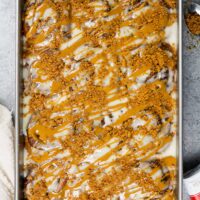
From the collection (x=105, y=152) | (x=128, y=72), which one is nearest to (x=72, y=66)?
(x=128, y=72)

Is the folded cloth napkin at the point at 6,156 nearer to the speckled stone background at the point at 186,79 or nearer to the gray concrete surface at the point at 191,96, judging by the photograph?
the speckled stone background at the point at 186,79

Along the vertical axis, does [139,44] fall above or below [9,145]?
above

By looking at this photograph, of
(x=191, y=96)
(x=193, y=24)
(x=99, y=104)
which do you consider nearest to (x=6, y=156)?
(x=99, y=104)

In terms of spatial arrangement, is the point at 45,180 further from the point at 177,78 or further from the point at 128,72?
the point at 177,78

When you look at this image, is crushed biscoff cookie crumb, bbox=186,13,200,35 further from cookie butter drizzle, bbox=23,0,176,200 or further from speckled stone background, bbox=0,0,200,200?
cookie butter drizzle, bbox=23,0,176,200

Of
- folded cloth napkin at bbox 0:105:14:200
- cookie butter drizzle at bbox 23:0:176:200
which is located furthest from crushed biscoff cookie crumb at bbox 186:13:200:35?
folded cloth napkin at bbox 0:105:14:200
